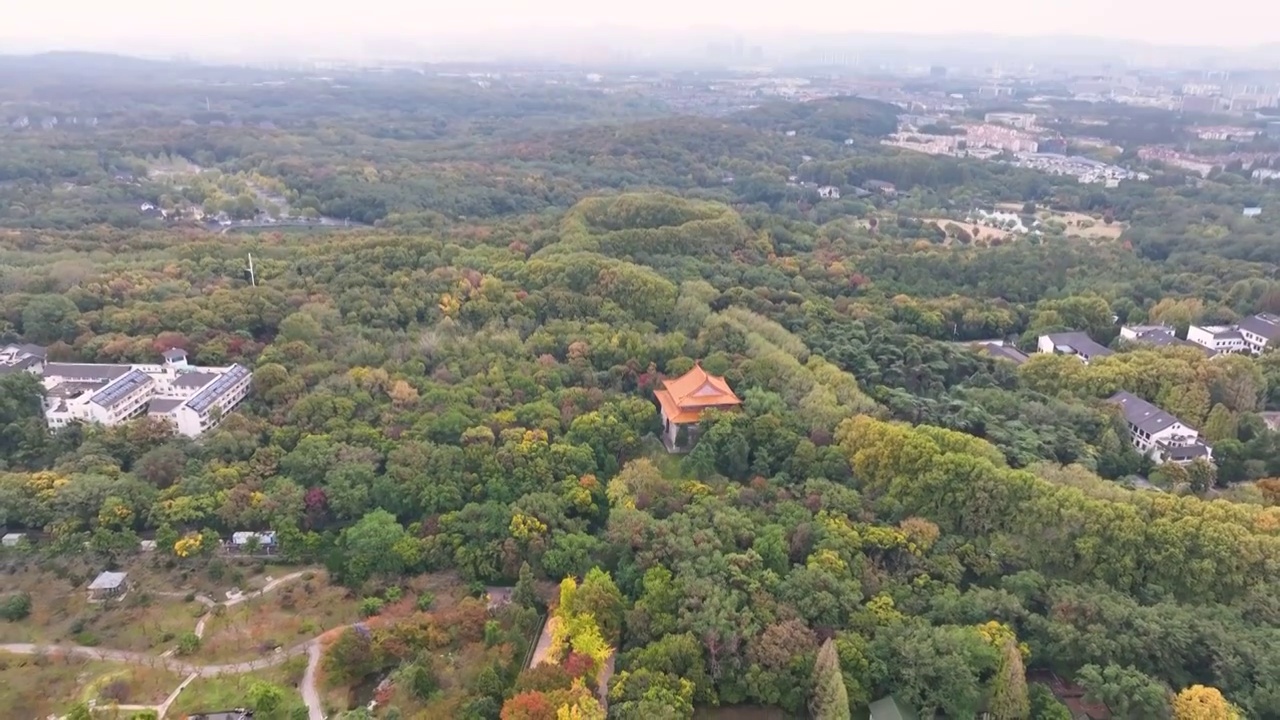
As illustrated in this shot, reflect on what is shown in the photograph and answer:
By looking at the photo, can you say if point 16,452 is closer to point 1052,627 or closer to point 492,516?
point 492,516

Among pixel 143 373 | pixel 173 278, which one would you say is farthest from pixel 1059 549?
pixel 173 278

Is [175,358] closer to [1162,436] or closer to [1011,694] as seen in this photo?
[1011,694]

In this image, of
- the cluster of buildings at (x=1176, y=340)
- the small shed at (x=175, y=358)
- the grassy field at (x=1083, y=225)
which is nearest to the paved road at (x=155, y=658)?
the small shed at (x=175, y=358)

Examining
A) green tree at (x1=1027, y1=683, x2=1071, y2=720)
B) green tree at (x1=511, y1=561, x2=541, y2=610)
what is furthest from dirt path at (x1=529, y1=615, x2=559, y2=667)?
green tree at (x1=1027, y1=683, x2=1071, y2=720)

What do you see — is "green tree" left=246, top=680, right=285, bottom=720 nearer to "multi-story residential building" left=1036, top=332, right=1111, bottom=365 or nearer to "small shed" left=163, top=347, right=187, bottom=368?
"small shed" left=163, top=347, right=187, bottom=368

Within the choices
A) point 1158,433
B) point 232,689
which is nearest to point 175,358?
point 232,689

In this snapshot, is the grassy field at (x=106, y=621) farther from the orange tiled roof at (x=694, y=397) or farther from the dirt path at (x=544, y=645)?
the orange tiled roof at (x=694, y=397)

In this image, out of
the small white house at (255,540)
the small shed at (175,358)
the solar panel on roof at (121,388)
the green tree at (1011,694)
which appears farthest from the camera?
the small shed at (175,358)
